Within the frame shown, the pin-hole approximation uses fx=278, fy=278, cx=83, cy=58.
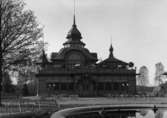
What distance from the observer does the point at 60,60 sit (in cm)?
7056

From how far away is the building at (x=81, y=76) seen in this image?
2564 inches

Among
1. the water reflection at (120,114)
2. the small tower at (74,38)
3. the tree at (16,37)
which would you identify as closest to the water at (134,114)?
the water reflection at (120,114)

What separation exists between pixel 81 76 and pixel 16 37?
39.6m

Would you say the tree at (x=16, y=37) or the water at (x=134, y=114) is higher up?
the tree at (x=16, y=37)

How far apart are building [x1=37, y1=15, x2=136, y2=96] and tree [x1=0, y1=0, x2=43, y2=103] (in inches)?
1430

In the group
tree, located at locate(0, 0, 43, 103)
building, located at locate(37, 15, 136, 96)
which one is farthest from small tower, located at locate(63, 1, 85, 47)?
tree, located at locate(0, 0, 43, 103)

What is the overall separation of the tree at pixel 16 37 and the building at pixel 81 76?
36.3 meters

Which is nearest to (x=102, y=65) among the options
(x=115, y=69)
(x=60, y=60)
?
(x=115, y=69)

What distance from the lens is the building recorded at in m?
65.1

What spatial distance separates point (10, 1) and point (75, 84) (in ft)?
132

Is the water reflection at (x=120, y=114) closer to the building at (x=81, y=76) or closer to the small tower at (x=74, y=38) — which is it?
the building at (x=81, y=76)

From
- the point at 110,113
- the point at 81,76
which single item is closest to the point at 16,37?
the point at 110,113

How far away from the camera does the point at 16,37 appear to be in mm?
26672

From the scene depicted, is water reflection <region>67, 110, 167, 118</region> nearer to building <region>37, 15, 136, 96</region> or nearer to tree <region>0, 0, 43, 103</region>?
tree <region>0, 0, 43, 103</region>
